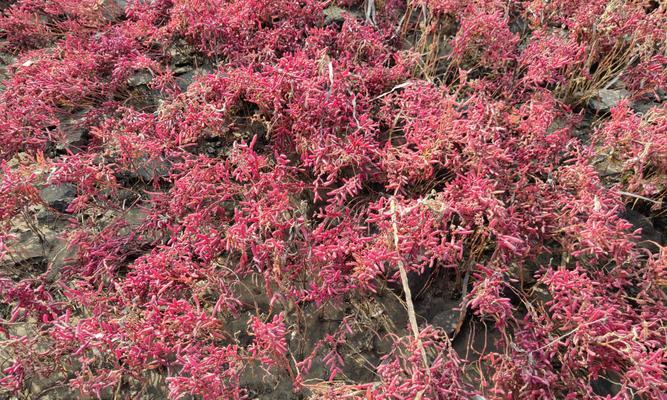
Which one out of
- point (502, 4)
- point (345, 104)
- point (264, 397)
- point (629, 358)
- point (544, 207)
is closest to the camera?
point (629, 358)

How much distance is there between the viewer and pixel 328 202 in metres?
3.13

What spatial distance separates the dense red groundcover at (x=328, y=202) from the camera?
2268 mm

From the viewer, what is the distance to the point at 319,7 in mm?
3863

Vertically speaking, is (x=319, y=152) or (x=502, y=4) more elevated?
(x=502, y=4)

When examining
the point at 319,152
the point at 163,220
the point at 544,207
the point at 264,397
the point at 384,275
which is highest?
the point at 319,152

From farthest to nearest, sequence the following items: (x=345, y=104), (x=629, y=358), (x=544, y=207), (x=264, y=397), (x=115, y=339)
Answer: (x=345, y=104), (x=544, y=207), (x=264, y=397), (x=115, y=339), (x=629, y=358)

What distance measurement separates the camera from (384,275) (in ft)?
8.96

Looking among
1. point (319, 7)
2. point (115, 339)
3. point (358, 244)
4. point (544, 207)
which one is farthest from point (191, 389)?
point (319, 7)

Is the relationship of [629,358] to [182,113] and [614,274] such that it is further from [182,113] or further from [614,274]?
[182,113]

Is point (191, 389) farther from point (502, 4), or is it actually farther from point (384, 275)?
point (502, 4)

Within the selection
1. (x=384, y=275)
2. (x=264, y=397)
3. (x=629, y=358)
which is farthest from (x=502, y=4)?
(x=264, y=397)

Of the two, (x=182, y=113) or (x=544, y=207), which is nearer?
(x=544, y=207)

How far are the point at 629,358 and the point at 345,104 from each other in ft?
7.06

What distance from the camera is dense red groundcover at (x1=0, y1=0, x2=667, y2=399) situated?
227 cm
